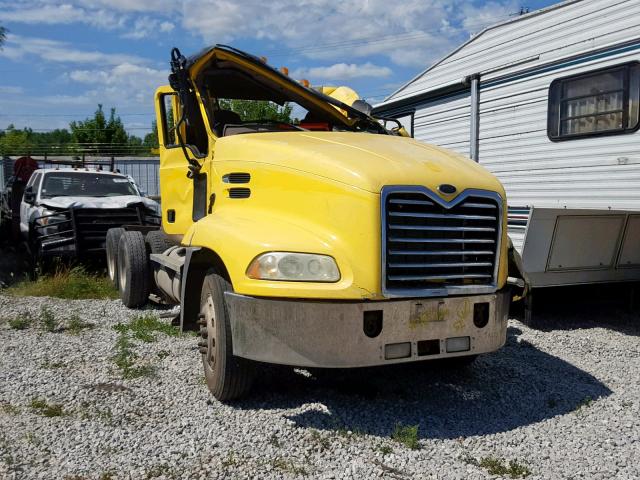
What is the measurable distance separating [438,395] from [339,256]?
1.70 metres

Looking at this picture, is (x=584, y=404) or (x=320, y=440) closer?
(x=320, y=440)

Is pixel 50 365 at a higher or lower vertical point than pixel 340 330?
lower

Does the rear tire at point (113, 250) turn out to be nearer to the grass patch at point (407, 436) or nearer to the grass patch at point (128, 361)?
the grass patch at point (128, 361)

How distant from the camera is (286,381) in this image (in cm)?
503

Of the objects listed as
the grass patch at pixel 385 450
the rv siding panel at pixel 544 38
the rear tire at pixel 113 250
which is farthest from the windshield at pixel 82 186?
the grass patch at pixel 385 450

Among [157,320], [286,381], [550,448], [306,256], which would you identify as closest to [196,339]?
[157,320]

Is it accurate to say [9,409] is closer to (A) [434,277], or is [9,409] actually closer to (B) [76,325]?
(B) [76,325]

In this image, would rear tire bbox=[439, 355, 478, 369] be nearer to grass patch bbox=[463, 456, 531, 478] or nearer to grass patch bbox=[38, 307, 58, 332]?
grass patch bbox=[463, 456, 531, 478]

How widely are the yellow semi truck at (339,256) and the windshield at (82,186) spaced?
685 cm

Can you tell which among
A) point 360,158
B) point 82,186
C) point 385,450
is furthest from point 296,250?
point 82,186

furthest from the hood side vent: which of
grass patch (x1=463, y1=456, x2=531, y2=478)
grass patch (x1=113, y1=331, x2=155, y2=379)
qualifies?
grass patch (x1=463, y1=456, x2=531, y2=478)

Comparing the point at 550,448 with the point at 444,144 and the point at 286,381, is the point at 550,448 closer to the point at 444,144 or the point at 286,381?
the point at 286,381

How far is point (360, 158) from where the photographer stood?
4.21 m

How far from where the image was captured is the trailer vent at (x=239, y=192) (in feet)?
15.4
